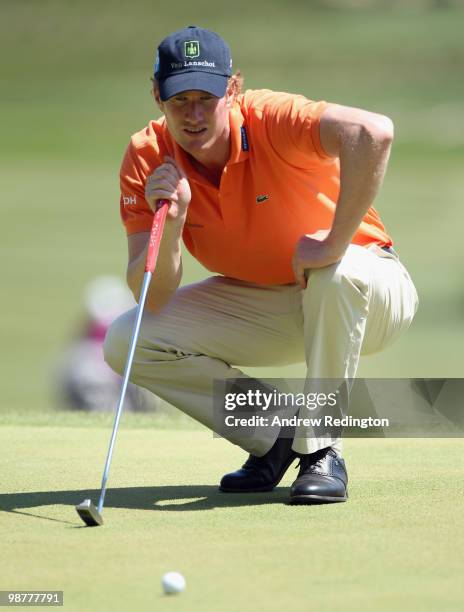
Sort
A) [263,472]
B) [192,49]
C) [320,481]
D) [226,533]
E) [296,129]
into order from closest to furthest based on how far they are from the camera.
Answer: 1. [226,533]
2. [320,481]
3. [296,129]
4. [192,49]
5. [263,472]

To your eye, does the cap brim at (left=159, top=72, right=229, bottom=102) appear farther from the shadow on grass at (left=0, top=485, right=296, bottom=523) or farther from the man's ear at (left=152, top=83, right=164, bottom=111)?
the shadow on grass at (left=0, top=485, right=296, bottom=523)

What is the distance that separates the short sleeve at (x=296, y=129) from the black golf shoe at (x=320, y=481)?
2.69 ft

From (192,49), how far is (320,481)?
126 cm

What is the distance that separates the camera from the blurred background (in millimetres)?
14977

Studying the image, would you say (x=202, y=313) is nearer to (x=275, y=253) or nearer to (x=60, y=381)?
(x=275, y=253)

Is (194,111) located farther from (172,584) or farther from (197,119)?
(172,584)

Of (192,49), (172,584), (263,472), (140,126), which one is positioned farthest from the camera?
(140,126)

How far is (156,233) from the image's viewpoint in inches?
150

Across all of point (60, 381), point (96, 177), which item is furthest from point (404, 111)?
point (60, 381)

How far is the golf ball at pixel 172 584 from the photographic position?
104 inches

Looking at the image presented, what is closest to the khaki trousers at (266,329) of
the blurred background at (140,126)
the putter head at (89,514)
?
the putter head at (89,514)

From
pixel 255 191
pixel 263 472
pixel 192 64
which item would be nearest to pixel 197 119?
pixel 192 64

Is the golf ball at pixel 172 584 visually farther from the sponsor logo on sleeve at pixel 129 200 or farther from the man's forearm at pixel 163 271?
the sponsor logo on sleeve at pixel 129 200

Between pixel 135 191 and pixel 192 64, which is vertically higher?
pixel 192 64
